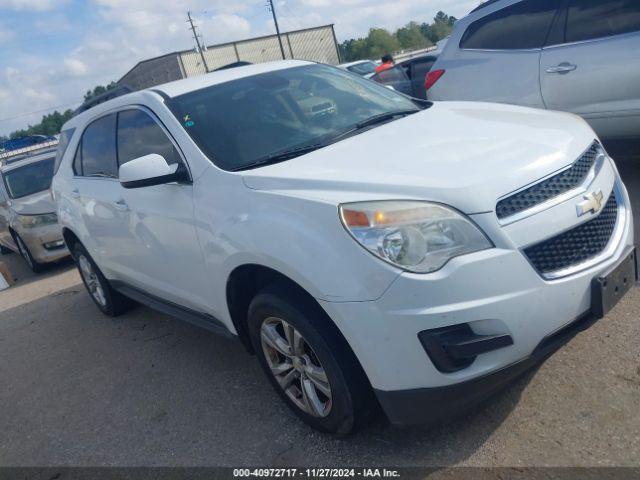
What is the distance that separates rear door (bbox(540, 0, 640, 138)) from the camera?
4809mm

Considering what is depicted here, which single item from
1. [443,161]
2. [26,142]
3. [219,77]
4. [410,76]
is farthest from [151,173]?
[26,142]

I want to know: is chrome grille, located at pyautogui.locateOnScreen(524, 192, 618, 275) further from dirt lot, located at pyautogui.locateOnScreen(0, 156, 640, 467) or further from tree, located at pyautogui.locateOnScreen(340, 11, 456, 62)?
tree, located at pyautogui.locateOnScreen(340, 11, 456, 62)

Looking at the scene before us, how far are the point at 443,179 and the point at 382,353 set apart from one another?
727 millimetres

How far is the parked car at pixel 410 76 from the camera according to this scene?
9.19 meters

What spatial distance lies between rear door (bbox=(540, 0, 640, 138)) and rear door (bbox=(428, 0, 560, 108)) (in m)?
0.13

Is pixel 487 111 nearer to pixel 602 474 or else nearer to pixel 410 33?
pixel 602 474

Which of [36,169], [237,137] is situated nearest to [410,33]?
[36,169]

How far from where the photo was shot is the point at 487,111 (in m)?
3.38

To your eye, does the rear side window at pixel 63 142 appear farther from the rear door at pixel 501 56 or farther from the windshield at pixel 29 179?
the windshield at pixel 29 179

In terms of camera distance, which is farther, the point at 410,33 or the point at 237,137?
the point at 410,33

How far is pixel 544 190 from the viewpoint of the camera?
2.39 meters

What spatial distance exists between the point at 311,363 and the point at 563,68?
3871 millimetres

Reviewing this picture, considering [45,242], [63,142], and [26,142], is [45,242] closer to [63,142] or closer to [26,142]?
[63,142]

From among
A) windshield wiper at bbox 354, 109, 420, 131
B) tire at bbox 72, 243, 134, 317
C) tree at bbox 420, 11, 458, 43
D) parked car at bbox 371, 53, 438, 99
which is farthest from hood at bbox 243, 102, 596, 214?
tree at bbox 420, 11, 458, 43
